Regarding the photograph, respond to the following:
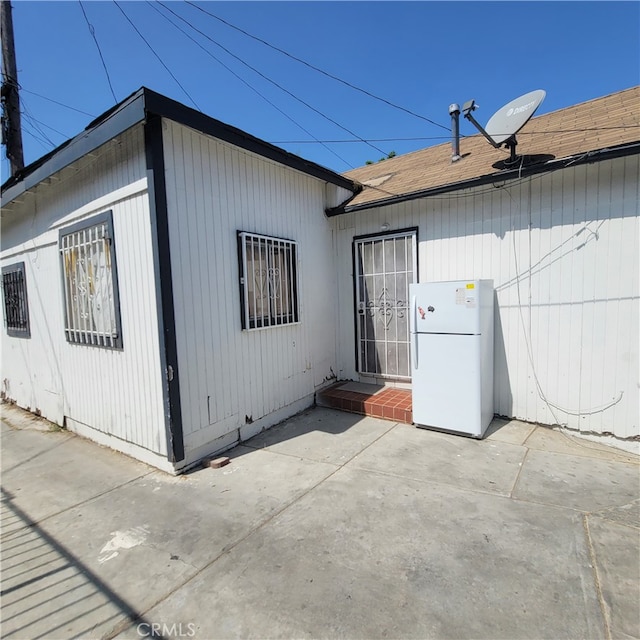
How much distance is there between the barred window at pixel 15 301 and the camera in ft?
18.0

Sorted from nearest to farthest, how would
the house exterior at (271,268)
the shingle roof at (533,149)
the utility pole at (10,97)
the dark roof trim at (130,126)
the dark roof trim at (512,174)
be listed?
the dark roof trim at (130,126) → the dark roof trim at (512,174) → the house exterior at (271,268) → the shingle roof at (533,149) → the utility pole at (10,97)

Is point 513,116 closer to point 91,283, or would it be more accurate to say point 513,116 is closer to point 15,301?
point 91,283

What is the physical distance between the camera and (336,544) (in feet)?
7.47

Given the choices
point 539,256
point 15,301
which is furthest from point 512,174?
point 15,301

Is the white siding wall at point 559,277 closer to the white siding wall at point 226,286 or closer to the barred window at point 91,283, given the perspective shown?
the white siding wall at point 226,286

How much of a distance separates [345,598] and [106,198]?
4.05 m

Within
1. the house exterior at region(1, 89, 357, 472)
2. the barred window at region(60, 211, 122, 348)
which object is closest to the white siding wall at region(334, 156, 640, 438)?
the house exterior at region(1, 89, 357, 472)

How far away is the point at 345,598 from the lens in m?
1.85

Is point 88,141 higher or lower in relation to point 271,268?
higher

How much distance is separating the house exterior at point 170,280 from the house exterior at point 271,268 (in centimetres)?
2

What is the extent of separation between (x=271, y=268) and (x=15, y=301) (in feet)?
15.5

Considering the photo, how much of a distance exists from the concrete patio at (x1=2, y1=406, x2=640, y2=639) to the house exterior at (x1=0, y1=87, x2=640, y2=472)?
657 millimetres

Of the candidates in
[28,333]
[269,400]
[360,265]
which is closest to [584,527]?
[269,400]

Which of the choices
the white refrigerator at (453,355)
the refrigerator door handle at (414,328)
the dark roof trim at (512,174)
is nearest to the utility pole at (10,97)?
the dark roof trim at (512,174)
